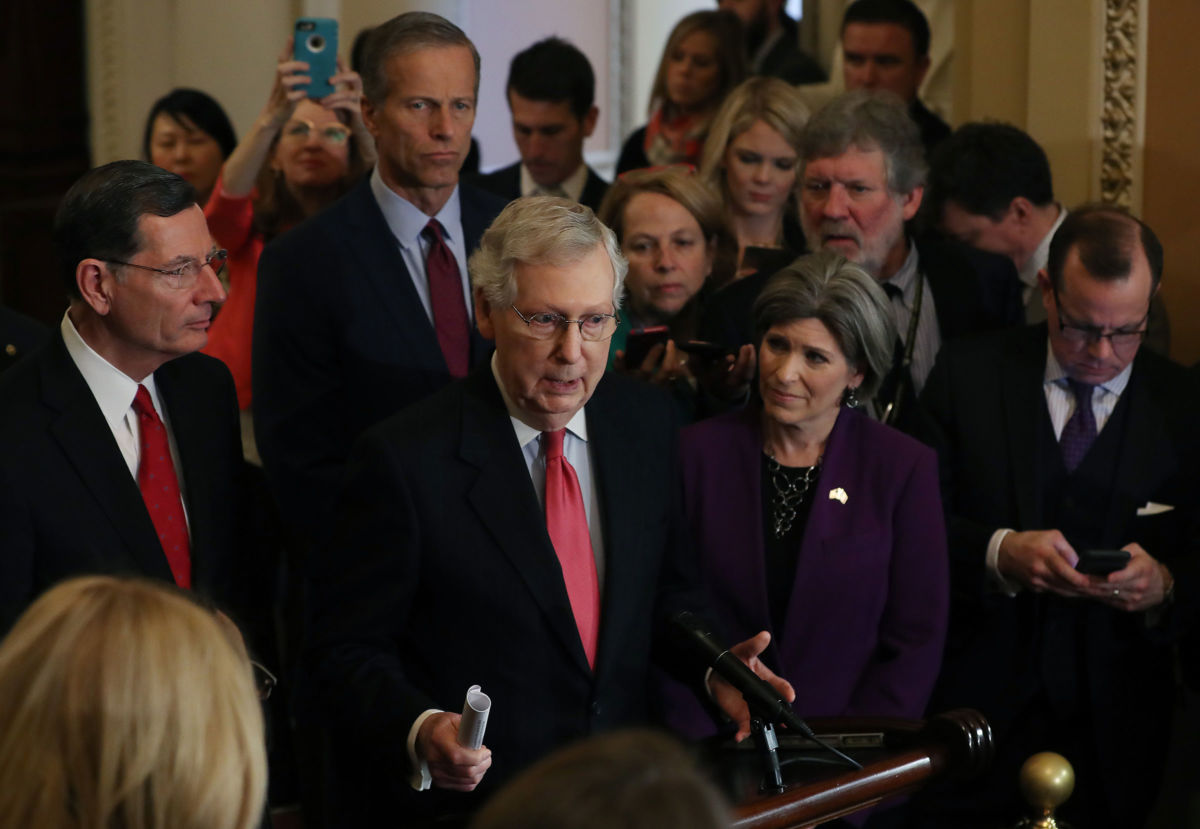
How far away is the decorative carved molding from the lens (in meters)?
4.35

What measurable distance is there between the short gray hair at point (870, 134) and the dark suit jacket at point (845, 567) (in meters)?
0.94

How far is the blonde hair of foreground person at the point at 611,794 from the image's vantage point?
1079 mm

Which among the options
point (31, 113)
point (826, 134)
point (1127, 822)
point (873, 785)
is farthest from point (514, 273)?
→ point (31, 113)

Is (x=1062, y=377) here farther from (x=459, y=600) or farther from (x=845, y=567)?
(x=459, y=600)

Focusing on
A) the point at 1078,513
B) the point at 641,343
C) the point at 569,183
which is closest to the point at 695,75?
the point at 569,183

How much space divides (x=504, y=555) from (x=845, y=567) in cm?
83

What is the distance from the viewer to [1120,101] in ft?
14.4

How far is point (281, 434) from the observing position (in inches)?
132

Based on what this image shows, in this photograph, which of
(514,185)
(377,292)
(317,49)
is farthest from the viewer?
(514,185)

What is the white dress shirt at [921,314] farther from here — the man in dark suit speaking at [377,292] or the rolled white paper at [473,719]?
the rolled white paper at [473,719]

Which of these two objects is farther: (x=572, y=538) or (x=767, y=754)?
(x=572, y=538)

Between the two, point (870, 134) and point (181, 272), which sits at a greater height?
point (870, 134)

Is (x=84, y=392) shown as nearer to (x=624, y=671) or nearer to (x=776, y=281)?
(x=624, y=671)

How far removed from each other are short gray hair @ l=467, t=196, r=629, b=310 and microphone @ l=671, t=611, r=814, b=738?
1.95 ft
